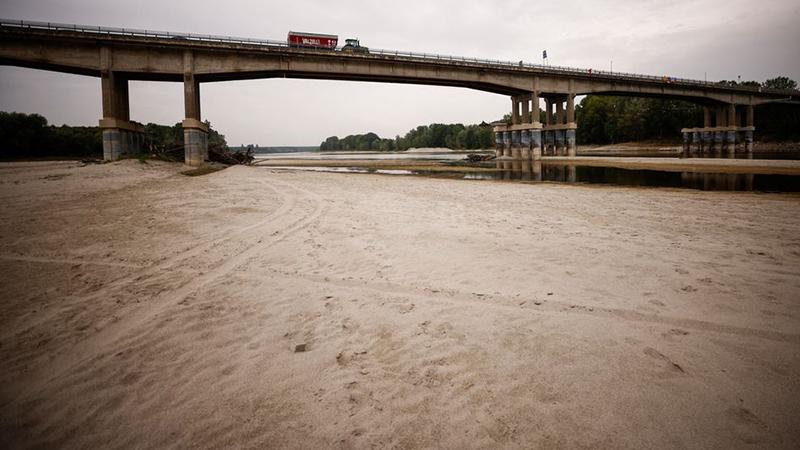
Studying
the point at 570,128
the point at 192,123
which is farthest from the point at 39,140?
the point at 570,128

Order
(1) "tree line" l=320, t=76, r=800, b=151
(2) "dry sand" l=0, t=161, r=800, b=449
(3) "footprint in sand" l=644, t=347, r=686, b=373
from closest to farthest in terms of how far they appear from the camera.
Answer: (2) "dry sand" l=0, t=161, r=800, b=449 < (3) "footprint in sand" l=644, t=347, r=686, b=373 < (1) "tree line" l=320, t=76, r=800, b=151

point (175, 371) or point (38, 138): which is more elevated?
point (38, 138)

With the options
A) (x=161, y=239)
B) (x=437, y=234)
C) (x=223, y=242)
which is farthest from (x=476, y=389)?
(x=161, y=239)

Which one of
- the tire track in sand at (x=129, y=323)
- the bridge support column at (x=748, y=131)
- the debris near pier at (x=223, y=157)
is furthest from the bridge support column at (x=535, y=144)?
the tire track in sand at (x=129, y=323)

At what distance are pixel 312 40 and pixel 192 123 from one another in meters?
17.0

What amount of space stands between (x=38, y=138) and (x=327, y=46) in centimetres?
5521

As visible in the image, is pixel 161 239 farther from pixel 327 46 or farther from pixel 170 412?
pixel 327 46

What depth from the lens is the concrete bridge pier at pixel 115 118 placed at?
31.5 m

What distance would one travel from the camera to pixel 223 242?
7.98 m

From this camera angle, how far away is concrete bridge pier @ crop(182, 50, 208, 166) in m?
33.1

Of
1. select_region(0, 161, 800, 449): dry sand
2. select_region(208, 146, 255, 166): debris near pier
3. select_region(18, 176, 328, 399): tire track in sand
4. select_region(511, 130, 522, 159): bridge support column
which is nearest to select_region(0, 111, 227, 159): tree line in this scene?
select_region(208, 146, 255, 166): debris near pier

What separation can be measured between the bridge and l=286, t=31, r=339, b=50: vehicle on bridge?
3.39 feet

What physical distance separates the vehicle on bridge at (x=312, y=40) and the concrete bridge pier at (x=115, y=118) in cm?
1698

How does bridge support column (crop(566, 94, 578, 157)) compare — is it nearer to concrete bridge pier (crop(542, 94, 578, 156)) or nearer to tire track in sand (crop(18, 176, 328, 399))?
concrete bridge pier (crop(542, 94, 578, 156))
